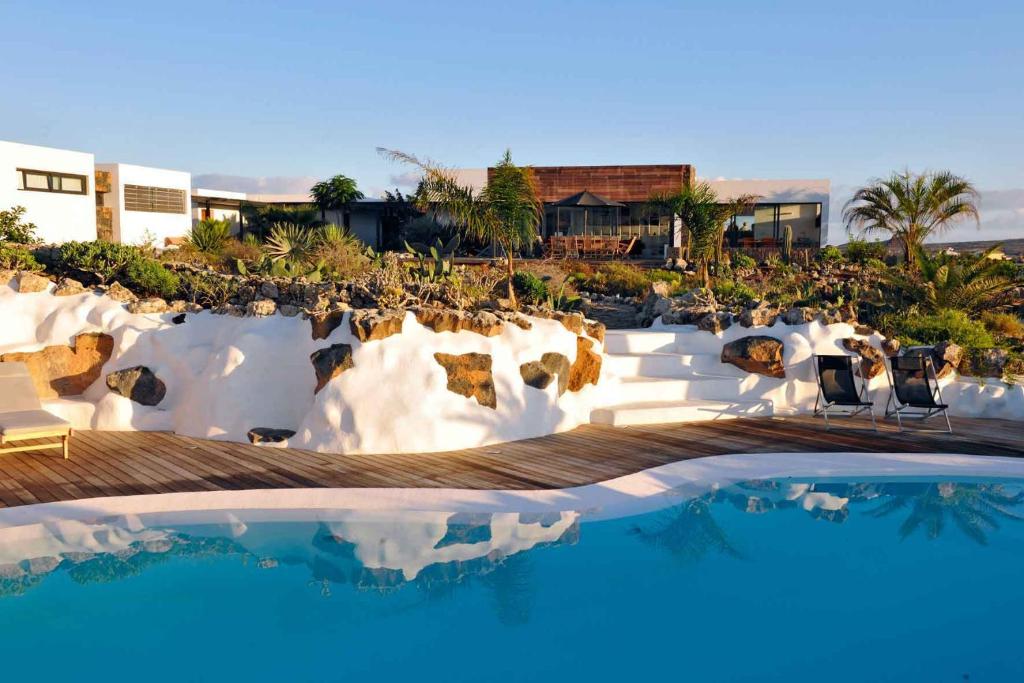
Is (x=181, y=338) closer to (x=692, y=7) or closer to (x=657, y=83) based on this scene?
(x=692, y=7)

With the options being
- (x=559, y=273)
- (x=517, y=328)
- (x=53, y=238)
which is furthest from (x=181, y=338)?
(x=53, y=238)

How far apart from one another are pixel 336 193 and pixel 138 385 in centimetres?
2514

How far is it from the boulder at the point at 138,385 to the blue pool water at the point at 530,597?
3.29 meters

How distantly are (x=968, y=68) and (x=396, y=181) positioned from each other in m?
22.3

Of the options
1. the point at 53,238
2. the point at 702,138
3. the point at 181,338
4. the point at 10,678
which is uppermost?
the point at 702,138

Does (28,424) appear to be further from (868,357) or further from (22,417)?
(868,357)

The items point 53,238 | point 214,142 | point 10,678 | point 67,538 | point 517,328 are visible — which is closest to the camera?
point 10,678

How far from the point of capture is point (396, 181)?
32.8 m

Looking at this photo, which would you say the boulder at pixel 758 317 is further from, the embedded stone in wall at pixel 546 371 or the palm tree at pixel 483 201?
the palm tree at pixel 483 201

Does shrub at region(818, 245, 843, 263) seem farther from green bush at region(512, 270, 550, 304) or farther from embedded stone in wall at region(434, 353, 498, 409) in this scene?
embedded stone in wall at region(434, 353, 498, 409)

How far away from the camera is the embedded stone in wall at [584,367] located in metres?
9.23

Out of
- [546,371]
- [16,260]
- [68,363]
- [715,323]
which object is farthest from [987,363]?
[16,260]

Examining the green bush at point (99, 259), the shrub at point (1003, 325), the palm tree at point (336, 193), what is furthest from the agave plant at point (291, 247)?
the palm tree at point (336, 193)

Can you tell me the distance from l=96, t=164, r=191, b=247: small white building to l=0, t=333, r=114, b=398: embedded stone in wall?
74.9 ft
